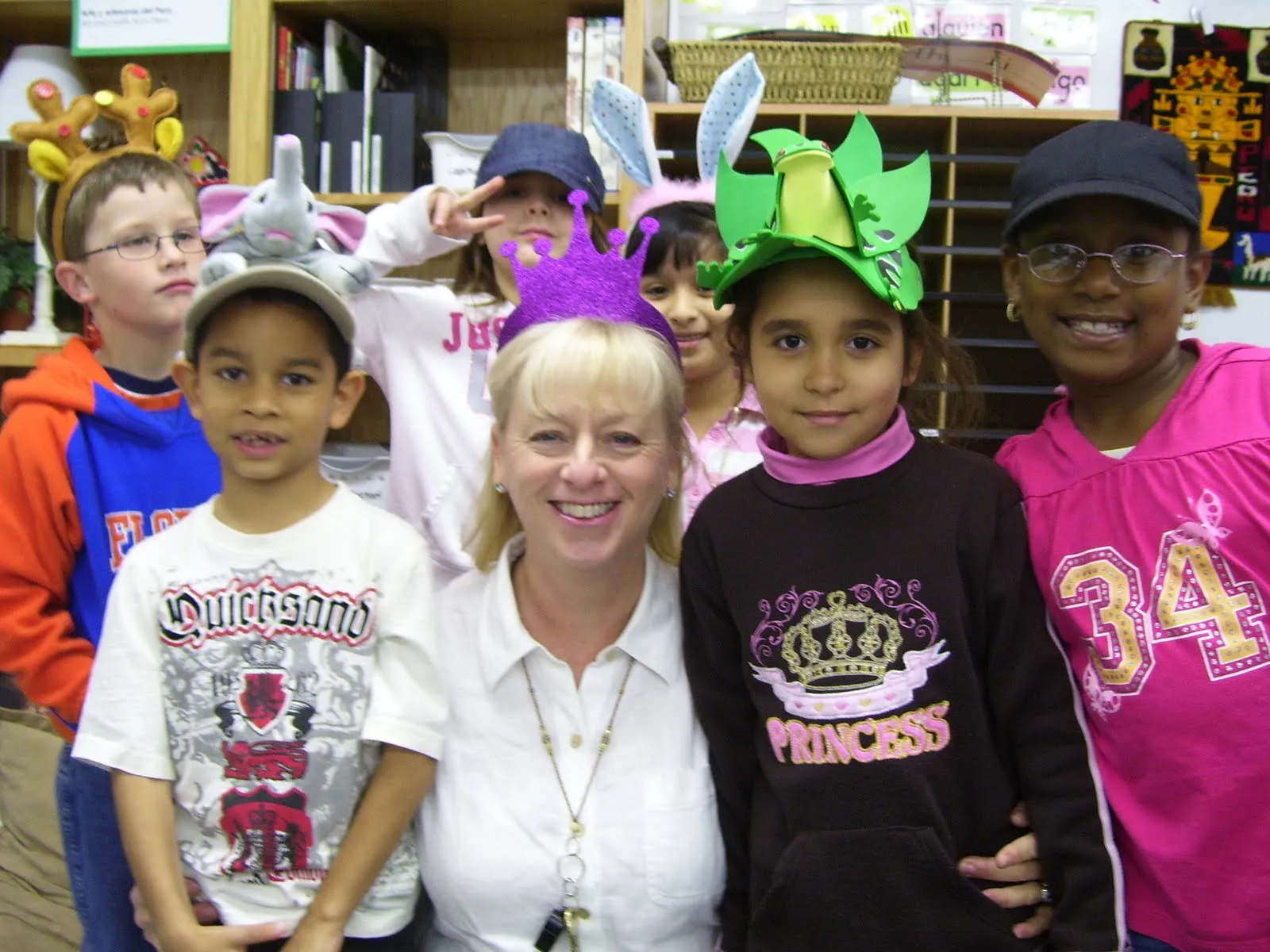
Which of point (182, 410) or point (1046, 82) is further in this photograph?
point (1046, 82)

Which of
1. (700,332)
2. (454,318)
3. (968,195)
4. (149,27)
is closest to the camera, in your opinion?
(700,332)

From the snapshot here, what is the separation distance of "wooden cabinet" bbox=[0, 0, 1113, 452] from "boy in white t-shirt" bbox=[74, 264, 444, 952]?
1.58 m

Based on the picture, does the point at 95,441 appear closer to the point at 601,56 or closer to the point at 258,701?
the point at 258,701

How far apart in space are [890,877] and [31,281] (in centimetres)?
288

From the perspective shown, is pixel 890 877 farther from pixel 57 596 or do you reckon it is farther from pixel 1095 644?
pixel 57 596

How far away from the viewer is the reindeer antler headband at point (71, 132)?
178 centimetres

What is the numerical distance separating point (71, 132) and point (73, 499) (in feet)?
2.20

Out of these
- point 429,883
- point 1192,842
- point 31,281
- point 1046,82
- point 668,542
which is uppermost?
point 1046,82

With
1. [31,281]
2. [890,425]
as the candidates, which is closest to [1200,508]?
[890,425]

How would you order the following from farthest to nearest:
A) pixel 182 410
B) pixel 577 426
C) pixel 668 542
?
pixel 182 410, pixel 668 542, pixel 577 426

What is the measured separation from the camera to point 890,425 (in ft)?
4.50

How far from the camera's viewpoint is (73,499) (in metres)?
1.59

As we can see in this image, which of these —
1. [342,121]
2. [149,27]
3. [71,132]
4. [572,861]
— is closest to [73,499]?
[71,132]

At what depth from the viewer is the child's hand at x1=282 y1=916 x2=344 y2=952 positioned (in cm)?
126
